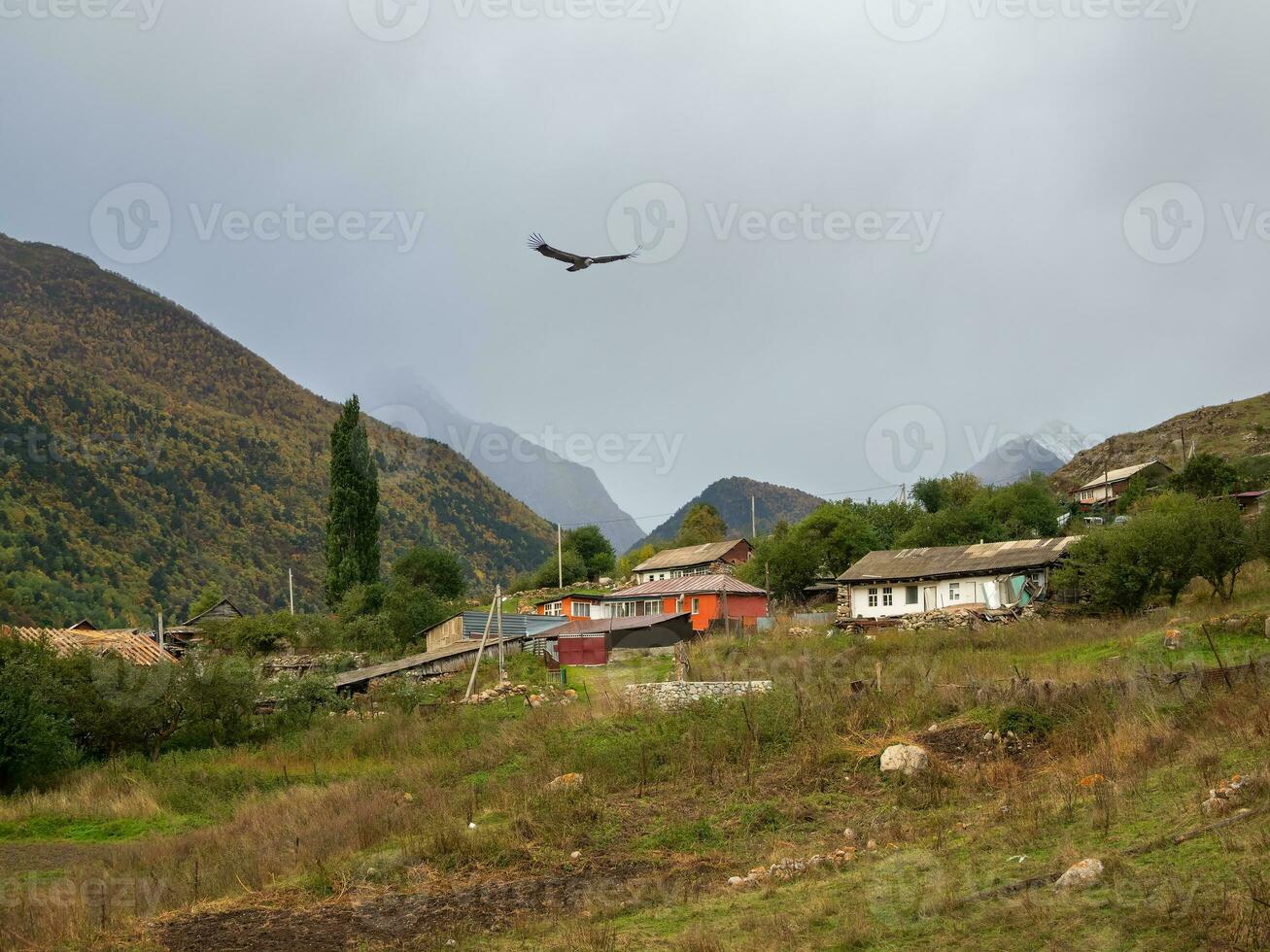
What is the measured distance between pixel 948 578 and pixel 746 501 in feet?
419

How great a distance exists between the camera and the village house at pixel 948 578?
4034cm

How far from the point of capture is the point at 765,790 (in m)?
15.7

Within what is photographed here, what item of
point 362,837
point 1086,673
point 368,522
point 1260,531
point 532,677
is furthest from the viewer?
point 368,522

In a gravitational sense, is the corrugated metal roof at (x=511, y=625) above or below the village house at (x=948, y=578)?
below

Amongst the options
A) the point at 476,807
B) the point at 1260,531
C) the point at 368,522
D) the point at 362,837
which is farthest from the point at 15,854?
the point at 368,522

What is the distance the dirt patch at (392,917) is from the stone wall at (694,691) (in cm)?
973

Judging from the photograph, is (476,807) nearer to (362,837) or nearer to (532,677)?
(362,837)

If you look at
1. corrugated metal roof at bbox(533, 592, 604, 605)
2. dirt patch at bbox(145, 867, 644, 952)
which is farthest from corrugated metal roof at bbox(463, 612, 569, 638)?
dirt patch at bbox(145, 867, 644, 952)

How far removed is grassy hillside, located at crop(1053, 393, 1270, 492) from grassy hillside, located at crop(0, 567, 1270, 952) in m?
78.9

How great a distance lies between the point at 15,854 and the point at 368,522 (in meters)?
43.6

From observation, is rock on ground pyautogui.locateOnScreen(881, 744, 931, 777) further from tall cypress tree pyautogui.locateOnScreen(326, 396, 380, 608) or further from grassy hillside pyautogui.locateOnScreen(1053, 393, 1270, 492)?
grassy hillside pyautogui.locateOnScreen(1053, 393, 1270, 492)

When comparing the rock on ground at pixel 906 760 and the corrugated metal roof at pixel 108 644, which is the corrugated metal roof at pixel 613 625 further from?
the rock on ground at pixel 906 760

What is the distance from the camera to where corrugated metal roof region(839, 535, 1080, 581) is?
40.6 meters
